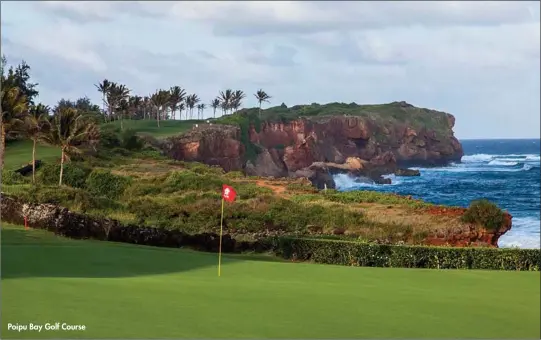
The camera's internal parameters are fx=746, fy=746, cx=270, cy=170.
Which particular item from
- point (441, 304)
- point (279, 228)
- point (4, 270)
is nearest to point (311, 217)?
point (279, 228)

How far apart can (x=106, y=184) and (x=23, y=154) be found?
12.6 meters

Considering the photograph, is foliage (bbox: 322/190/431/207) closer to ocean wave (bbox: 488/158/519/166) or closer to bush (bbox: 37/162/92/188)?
bush (bbox: 37/162/92/188)

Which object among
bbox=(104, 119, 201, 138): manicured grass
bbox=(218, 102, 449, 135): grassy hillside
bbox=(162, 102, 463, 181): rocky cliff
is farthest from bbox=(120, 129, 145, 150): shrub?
bbox=(218, 102, 449, 135): grassy hillside

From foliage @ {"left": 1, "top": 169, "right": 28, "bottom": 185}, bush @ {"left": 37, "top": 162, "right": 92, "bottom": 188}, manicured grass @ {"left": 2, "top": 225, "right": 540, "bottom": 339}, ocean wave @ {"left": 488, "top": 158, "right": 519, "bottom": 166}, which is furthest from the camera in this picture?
ocean wave @ {"left": 488, "top": 158, "right": 519, "bottom": 166}

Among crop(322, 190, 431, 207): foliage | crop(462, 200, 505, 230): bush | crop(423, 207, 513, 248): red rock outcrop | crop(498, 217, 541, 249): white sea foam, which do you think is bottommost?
crop(498, 217, 541, 249): white sea foam

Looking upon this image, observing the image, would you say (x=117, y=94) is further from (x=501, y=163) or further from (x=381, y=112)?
(x=501, y=163)

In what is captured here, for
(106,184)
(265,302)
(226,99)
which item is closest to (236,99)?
(226,99)

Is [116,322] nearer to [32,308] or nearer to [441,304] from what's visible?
[32,308]

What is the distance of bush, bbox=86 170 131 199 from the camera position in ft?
187

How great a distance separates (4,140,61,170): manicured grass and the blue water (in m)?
38.6

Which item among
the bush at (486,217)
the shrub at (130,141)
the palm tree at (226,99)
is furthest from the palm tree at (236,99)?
the bush at (486,217)

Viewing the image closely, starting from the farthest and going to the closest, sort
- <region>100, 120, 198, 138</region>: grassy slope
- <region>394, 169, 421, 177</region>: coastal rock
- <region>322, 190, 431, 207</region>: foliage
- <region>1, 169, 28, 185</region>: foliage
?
<region>394, 169, 421, 177</region>: coastal rock → <region>100, 120, 198, 138</region>: grassy slope → <region>322, 190, 431, 207</region>: foliage → <region>1, 169, 28, 185</region>: foliage

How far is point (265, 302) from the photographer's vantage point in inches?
558

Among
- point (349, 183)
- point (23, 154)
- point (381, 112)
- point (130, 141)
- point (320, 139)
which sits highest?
point (381, 112)
